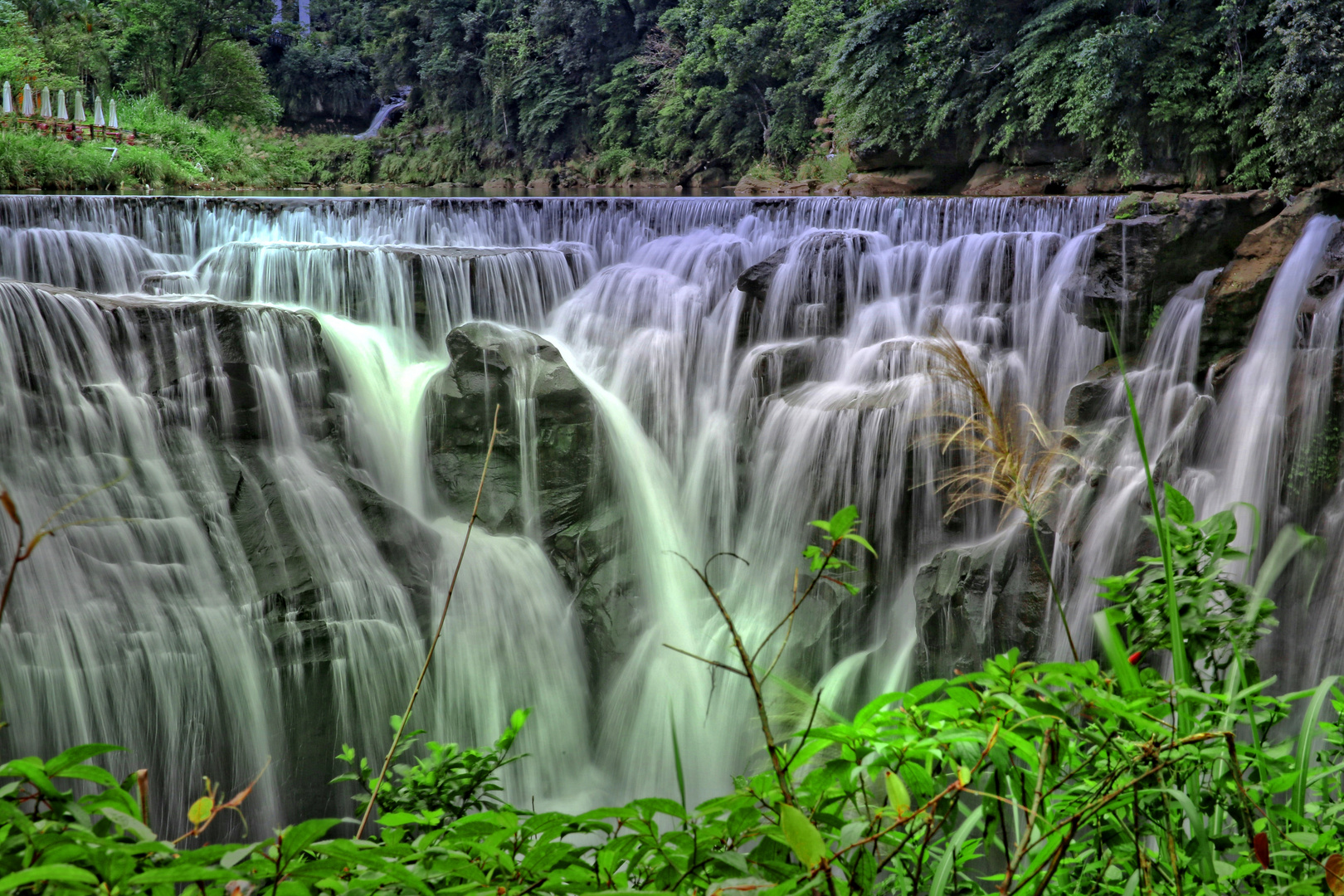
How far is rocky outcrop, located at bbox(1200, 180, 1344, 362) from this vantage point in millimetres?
7086

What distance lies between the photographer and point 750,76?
25.0 metres

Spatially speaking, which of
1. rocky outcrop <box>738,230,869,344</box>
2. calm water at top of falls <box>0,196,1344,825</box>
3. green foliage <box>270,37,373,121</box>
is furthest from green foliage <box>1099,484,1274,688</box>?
green foliage <box>270,37,373,121</box>

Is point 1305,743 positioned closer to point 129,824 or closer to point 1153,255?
point 129,824

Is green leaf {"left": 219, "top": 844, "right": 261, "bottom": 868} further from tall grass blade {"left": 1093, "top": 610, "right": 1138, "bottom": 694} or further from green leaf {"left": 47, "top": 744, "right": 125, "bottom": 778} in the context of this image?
tall grass blade {"left": 1093, "top": 610, "right": 1138, "bottom": 694}

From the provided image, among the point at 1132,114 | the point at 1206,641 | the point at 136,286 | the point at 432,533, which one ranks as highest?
the point at 1132,114

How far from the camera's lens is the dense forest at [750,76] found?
1272cm

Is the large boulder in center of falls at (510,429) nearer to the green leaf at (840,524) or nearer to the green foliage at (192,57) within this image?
the green leaf at (840,524)

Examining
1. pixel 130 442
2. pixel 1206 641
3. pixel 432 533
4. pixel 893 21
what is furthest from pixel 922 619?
pixel 893 21

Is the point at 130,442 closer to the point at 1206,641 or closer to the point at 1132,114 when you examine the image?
the point at 1206,641

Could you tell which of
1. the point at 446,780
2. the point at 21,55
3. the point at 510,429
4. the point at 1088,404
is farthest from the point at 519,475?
the point at 21,55

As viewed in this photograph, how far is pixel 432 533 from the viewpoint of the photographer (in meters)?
6.75

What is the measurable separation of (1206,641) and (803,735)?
0.91 meters

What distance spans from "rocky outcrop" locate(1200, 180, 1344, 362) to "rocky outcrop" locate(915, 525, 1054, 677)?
2610 mm

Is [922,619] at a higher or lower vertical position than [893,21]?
lower
